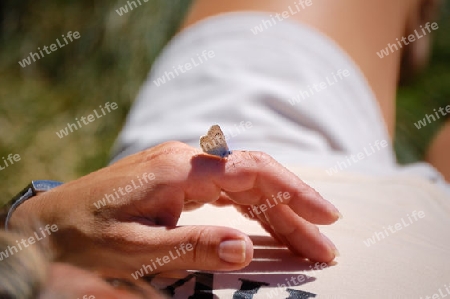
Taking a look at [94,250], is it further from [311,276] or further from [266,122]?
[266,122]

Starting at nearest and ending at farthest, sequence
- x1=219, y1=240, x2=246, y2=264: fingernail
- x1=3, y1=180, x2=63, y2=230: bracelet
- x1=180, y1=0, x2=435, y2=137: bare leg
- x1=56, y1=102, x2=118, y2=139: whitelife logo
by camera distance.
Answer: x1=219, y1=240, x2=246, y2=264: fingernail < x1=3, y1=180, x2=63, y2=230: bracelet < x1=180, y1=0, x2=435, y2=137: bare leg < x1=56, y1=102, x2=118, y2=139: whitelife logo

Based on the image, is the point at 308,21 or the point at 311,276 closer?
the point at 311,276

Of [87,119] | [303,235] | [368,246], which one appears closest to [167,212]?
[303,235]

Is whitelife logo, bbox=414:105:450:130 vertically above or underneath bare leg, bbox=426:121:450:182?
above

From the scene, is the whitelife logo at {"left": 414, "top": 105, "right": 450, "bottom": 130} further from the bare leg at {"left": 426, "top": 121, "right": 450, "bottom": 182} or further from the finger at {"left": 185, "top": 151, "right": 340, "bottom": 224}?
the finger at {"left": 185, "top": 151, "right": 340, "bottom": 224}

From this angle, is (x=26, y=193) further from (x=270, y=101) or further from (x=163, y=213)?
(x=270, y=101)

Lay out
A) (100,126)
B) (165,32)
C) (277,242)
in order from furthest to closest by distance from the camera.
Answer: (165,32) → (100,126) → (277,242)

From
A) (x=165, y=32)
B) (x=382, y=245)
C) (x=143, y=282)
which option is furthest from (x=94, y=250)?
(x=165, y=32)

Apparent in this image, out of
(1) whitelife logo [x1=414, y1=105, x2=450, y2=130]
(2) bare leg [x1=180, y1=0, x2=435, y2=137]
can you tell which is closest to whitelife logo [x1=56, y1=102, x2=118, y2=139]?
(2) bare leg [x1=180, y1=0, x2=435, y2=137]
